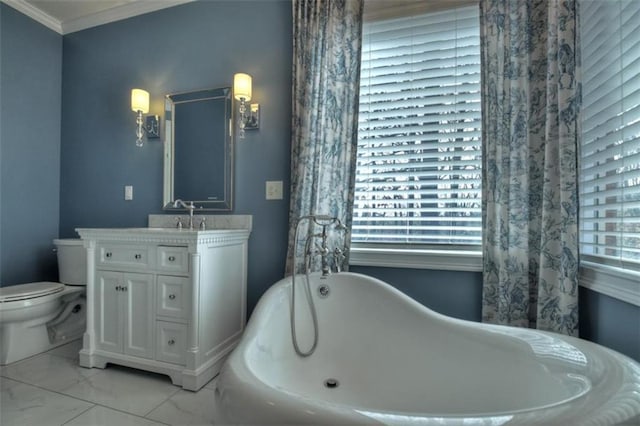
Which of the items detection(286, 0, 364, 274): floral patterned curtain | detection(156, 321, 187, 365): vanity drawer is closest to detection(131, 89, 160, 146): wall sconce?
detection(286, 0, 364, 274): floral patterned curtain

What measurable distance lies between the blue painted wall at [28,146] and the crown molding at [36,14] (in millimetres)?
37

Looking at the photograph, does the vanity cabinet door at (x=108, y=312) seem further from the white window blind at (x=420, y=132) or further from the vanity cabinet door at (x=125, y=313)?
the white window blind at (x=420, y=132)

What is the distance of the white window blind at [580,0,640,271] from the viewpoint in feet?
3.17

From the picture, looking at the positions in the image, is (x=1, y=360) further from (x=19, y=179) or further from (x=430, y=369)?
(x=430, y=369)

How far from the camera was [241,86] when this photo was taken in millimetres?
1862

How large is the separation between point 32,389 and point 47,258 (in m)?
1.35

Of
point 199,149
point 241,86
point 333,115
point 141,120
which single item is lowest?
point 199,149

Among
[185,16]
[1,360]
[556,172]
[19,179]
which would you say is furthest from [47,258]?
[556,172]

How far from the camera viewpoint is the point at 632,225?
37.8 inches

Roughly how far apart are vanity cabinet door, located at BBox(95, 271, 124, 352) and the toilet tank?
0.60 meters

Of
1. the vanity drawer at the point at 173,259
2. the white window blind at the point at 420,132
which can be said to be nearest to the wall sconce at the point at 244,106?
the white window blind at the point at 420,132

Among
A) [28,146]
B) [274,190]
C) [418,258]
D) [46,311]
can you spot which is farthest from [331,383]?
[28,146]

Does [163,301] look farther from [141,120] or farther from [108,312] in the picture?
[141,120]

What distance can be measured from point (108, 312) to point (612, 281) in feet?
7.82
